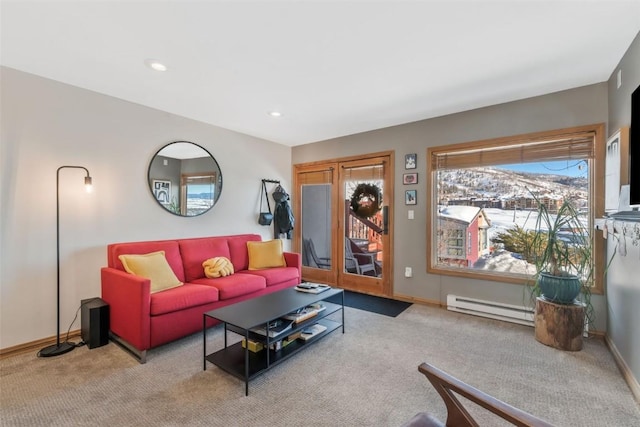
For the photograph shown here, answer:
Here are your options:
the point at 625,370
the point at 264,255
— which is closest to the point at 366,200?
the point at 264,255

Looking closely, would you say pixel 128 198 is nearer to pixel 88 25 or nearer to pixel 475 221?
pixel 88 25

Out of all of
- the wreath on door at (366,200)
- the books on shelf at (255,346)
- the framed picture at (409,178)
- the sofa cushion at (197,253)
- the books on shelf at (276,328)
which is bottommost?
the books on shelf at (255,346)

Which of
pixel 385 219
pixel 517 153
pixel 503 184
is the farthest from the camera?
pixel 385 219

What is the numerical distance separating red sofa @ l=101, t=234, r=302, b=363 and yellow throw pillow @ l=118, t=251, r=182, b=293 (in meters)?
0.09

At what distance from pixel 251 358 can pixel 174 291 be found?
3.37 ft

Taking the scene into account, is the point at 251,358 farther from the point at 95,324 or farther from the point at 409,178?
the point at 409,178

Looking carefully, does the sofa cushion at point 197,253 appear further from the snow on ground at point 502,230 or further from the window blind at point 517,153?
the snow on ground at point 502,230

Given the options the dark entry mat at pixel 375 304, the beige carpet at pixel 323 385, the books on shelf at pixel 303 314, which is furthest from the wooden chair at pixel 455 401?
the dark entry mat at pixel 375 304

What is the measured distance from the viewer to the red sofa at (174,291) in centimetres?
237

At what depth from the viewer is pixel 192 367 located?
225 cm

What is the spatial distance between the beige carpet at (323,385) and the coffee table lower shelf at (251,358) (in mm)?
95

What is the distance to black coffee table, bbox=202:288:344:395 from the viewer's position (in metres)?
2.00

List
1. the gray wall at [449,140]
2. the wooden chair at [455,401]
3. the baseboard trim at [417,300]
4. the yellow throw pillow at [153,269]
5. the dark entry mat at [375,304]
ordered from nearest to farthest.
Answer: the wooden chair at [455,401]
the yellow throw pillow at [153,269]
the gray wall at [449,140]
the dark entry mat at [375,304]
the baseboard trim at [417,300]

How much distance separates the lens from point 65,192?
277cm
